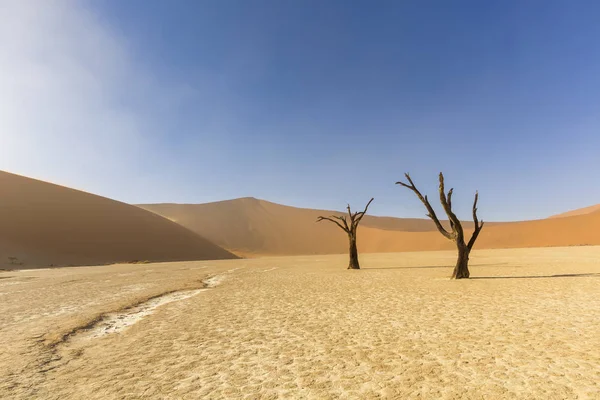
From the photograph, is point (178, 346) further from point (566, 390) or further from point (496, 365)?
point (566, 390)

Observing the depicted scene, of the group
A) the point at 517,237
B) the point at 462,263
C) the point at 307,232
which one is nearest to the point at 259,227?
the point at 307,232

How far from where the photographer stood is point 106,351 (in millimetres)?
6055

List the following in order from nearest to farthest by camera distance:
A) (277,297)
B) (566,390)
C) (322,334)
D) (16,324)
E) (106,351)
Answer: (566,390) < (106,351) < (322,334) < (16,324) < (277,297)

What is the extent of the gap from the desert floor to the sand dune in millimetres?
63599


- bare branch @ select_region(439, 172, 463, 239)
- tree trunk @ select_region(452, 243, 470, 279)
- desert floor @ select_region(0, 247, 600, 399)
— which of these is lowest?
desert floor @ select_region(0, 247, 600, 399)

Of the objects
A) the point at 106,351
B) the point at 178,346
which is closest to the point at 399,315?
the point at 178,346

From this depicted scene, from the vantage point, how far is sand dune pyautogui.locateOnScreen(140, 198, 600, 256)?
69.8 metres

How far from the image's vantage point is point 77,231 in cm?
4609

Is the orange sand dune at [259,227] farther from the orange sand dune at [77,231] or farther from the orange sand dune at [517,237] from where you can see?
the orange sand dune at [77,231]

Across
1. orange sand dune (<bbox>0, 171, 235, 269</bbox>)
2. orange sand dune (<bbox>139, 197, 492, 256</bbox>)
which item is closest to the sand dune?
orange sand dune (<bbox>139, 197, 492, 256</bbox>)

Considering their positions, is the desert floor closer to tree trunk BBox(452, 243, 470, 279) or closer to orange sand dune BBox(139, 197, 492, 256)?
tree trunk BBox(452, 243, 470, 279)

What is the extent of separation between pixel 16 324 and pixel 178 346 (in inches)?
191

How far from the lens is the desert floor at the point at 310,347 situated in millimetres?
4383

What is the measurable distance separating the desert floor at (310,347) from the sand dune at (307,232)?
2504 inches
